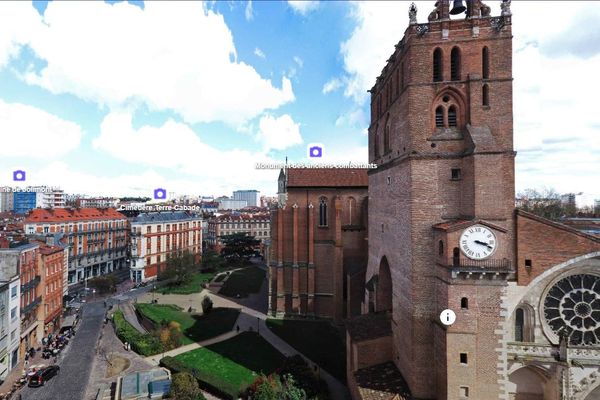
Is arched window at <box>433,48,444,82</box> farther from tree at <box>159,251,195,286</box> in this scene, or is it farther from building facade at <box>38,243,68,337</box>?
tree at <box>159,251,195,286</box>

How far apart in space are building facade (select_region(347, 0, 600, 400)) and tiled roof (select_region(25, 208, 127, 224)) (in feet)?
194

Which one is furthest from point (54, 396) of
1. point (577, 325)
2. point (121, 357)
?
point (577, 325)

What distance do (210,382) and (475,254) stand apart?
2009cm

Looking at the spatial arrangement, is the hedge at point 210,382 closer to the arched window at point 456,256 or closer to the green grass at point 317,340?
the green grass at point 317,340

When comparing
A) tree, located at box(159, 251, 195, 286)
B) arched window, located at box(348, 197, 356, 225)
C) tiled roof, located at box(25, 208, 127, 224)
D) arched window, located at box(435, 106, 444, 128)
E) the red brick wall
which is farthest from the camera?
tiled roof, located at box(25, 208, 127, 224)

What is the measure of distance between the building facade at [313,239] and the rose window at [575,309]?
2265 cm

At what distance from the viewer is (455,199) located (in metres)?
19.3

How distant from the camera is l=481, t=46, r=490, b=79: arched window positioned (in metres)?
19.2

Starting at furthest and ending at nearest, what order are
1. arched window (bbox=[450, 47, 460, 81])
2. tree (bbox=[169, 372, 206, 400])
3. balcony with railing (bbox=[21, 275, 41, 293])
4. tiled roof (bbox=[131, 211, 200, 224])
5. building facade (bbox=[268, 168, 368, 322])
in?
tiled roof (bbox=[131, 211, 200, 224]) → building facade (bbox=[268, 168, 368, 322]) → balcony with railing (bbox=[21, 275, 41, 293]) → tree (bbox=[169, 372, 206, 400]) → arched window (bbox=[450, 47, 460, 81])

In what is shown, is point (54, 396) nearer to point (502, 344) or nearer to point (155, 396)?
point (155, 396)

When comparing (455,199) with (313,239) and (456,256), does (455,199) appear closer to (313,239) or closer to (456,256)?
(456,256)

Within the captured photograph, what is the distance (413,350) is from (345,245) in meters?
22.9

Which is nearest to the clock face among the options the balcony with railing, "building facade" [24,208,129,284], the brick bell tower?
the brick bell tower

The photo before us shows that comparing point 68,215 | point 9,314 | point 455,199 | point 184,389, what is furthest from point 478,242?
point 68,215
